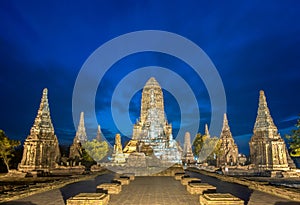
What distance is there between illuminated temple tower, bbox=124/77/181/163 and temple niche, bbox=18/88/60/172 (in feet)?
51.7

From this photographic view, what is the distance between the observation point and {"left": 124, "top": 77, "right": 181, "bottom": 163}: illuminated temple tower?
50.6 meters

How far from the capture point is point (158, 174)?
28.4 metres

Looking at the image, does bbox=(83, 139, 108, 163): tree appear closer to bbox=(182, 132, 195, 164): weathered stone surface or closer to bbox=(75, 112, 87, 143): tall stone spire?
bbox=(75, 112, 87, 143): tall stone spire

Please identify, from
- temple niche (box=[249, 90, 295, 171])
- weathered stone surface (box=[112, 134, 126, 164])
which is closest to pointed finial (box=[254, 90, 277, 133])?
temple niche (box=[249, 90, 295, 171])

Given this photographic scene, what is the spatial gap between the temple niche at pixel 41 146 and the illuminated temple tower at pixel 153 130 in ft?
51.7

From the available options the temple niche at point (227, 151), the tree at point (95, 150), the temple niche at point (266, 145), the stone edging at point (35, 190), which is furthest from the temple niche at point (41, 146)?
the temple niche at point (227, 151)

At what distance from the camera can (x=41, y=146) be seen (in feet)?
114

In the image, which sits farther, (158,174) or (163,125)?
A: (163,125)

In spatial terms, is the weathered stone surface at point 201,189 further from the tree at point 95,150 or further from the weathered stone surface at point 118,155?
the tree at point 95,150

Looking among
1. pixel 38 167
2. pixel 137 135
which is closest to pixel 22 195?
pixel 38 167

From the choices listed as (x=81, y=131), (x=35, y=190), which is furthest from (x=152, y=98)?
(x=35, y=190)

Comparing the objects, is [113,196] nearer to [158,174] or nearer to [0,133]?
[158,174]

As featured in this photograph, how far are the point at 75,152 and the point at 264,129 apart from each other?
30904mm

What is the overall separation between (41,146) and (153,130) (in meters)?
28.0
